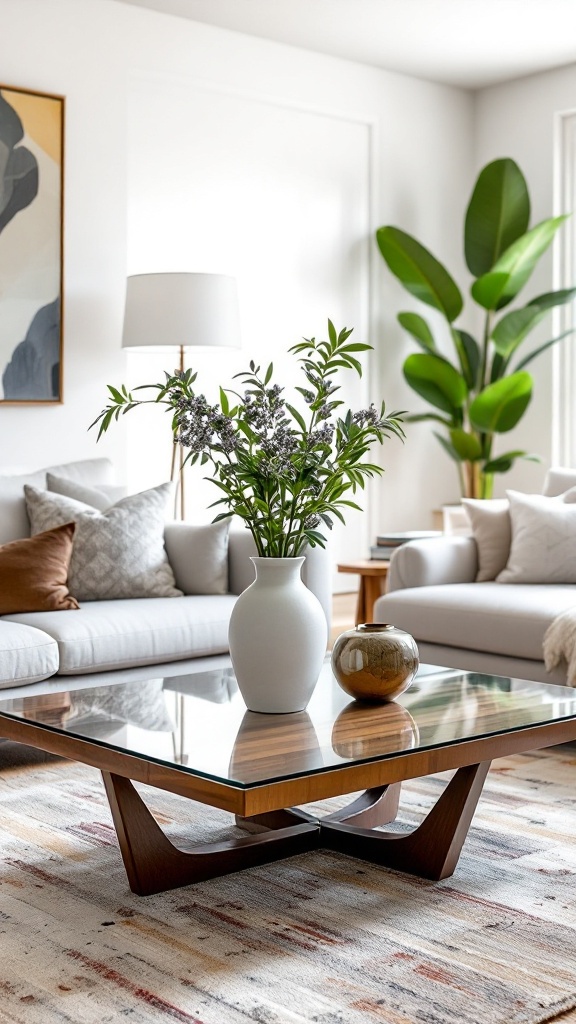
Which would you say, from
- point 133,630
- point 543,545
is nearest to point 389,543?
point 543,545

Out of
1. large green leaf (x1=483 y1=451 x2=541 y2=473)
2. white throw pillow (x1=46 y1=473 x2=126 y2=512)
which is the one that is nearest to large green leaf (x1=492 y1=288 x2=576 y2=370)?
large green leaf (x1=483 y1=451 x2=541 y2=473)

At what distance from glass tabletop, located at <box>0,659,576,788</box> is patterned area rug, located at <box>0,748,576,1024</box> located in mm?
339

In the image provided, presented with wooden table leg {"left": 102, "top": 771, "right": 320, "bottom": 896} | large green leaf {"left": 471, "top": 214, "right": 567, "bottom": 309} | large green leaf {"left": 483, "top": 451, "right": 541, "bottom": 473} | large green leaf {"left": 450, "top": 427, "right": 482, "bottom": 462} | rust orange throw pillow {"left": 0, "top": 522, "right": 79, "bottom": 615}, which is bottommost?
wooden table leg {"left": 102, "top": 771, "right": 320, "bottom": 896}

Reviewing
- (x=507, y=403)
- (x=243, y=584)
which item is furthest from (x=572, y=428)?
(x=243, y=584)

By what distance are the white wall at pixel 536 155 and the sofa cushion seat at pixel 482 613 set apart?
2.51 metres

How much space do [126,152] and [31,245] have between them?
27.2 inches

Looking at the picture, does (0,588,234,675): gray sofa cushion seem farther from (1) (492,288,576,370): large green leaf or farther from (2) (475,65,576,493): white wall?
(2) (475,65,576,493): white wall

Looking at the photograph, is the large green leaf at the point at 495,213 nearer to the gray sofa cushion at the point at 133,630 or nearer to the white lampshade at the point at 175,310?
the white lampshade at the point at 175,310

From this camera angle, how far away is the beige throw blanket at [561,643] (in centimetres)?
351

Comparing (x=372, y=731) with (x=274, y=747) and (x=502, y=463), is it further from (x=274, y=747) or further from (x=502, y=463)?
(x=502, y=463)

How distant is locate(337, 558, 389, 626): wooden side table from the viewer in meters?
4.71

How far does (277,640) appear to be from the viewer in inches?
96.3

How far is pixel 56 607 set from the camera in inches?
147

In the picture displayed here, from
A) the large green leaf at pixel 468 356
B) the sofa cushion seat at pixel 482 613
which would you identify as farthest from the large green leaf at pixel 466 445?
the sofa cushion seat at pixel 482 613
